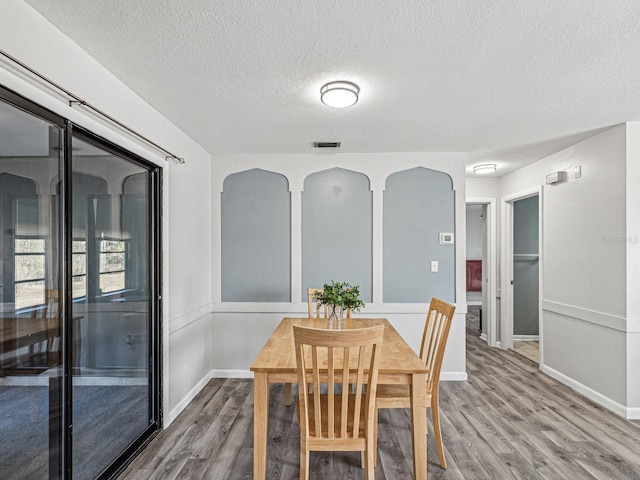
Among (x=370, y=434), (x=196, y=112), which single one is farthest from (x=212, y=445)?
(x=196, y=112)

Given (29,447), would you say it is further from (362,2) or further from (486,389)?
(486,389)

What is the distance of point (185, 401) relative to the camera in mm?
3316

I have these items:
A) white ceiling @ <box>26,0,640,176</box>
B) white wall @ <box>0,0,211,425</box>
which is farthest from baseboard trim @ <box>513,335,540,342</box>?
white wall @ <box>0,0,211,425</box>

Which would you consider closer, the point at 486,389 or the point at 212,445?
the point at 212,445

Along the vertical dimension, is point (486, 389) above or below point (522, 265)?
below

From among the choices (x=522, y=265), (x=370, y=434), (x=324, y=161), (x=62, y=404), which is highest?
(x=324, y=161)

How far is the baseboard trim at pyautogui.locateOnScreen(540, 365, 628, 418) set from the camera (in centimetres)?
310

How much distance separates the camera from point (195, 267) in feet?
12.0

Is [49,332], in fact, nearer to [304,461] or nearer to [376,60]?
[304,461]

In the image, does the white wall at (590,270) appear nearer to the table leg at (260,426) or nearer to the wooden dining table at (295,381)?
the wooden dining table at (295,381)

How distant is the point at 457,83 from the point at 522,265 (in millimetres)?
4305

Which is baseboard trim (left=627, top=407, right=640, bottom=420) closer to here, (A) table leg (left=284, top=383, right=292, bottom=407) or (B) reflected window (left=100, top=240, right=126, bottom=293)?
(A) table leg (left=284, top=383, right=292, bottom=407)

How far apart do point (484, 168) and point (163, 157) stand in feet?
12.0

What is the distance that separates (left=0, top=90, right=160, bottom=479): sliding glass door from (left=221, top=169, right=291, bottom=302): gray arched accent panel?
1307 millimetres
